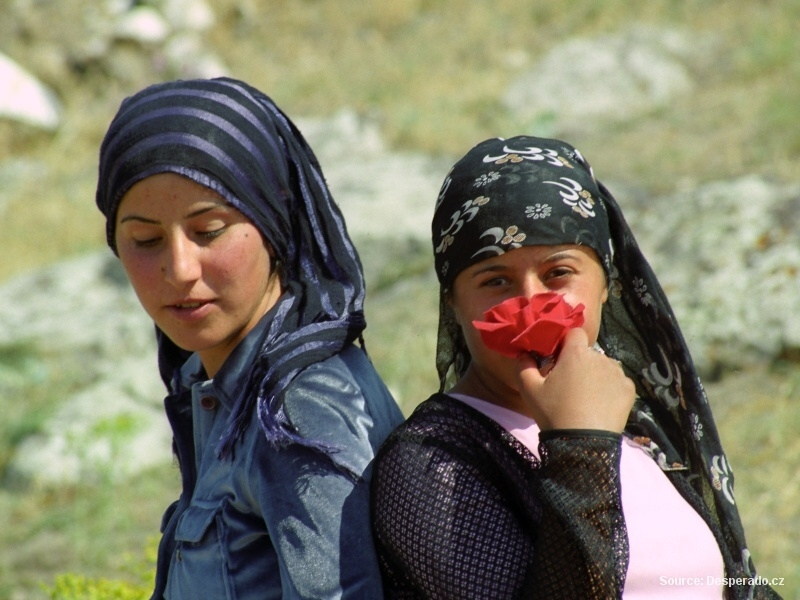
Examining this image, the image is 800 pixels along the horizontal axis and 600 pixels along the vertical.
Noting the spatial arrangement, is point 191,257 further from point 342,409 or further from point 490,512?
point 490,512

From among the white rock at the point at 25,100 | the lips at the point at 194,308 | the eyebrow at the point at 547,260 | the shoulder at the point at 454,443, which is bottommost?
the shoulder at the point at 454,443

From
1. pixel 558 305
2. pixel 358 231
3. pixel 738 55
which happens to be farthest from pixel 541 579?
pixel 738 55

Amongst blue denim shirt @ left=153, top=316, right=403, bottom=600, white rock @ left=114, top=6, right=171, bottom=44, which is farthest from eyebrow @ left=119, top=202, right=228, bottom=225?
white rock @ left=114, top=6, right=171, bottom=44

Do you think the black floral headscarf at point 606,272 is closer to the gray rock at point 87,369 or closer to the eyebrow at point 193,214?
the eyebrow at point 193,214

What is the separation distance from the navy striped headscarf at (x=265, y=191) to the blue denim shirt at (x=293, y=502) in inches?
1.8

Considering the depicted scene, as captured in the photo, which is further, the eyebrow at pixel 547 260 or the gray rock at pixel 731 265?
the gray rock at pixel 731 265

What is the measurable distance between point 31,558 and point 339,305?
11.2ft

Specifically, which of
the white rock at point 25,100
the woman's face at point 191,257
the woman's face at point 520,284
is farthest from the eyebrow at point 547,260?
the white rock at point 25,100

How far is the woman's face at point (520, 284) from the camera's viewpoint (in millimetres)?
2141

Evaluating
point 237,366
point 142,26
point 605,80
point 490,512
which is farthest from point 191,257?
point 142,26

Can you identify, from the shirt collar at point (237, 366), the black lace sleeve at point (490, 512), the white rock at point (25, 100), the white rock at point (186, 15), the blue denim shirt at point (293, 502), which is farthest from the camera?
the white rock at point (186, 15)

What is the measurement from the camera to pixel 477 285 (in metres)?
2.19

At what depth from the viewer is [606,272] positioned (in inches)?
90.0

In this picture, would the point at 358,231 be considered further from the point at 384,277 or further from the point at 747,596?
the point at 747,596
